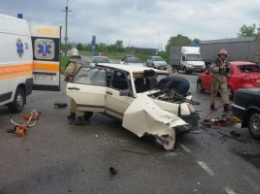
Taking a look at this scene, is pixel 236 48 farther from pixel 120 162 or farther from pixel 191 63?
pixel 120 162

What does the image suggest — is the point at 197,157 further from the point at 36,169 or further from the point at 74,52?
the point at 74,52

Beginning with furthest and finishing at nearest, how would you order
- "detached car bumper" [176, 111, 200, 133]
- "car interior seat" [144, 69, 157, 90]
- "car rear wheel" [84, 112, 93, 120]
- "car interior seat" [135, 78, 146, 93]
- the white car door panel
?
"car rear wheel" [84, 112, 93, 120], the white car door panel, "car interior seat" [144, 69, 157, 90], "car interior seat" [135, 78, 146, 93], "detached car bumper" [176, 111, 200, 133]

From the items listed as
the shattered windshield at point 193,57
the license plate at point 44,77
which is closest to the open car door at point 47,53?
the license plate at point 44,77

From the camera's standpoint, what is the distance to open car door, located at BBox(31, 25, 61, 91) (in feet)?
37.7

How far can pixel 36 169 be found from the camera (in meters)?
6.10

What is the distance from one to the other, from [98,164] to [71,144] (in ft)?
4.73

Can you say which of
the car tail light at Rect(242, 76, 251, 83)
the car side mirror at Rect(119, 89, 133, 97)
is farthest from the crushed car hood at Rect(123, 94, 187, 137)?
the car tail light at Rect(242, 76, 251, 83)

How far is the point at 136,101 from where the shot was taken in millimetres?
8141

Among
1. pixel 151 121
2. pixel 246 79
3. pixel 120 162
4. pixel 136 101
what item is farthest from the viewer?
pixel 246 79

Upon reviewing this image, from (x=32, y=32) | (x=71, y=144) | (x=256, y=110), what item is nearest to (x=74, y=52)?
(x=32, y=32)

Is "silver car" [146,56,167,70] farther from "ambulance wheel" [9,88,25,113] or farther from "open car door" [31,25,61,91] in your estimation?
"ambulance wheel" [9,88,25,113]

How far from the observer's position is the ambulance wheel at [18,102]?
1073 centimetres


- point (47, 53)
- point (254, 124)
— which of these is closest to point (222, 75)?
point (254, 124)

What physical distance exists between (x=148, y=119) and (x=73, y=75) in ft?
9.66
